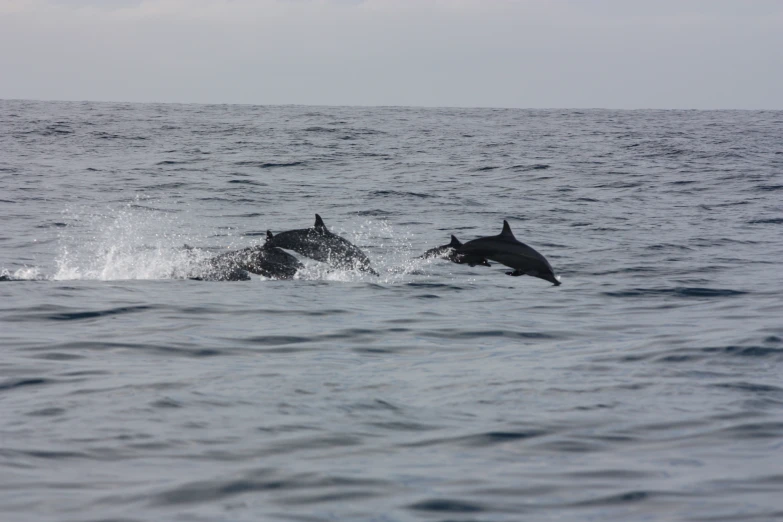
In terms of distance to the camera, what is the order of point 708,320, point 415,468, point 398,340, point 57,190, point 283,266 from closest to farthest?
point 415,468, point 398,340, point 708,320, point 283,266, point 57,190

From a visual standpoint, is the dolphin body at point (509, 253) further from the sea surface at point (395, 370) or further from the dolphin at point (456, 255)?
the sea surface at point (395, 370)

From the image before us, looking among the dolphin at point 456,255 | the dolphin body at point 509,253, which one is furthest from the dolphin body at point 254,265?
the dolphin body at point 509,253

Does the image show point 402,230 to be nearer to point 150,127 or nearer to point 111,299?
point 111,299

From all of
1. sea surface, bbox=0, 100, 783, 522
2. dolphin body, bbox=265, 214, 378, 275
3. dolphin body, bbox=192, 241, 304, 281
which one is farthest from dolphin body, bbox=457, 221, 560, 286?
dolphin body, bbox=192, 241, 304, 281

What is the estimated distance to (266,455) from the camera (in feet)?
18.4

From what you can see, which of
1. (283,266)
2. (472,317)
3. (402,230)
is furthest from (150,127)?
(472,317)

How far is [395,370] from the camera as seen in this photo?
315 inches

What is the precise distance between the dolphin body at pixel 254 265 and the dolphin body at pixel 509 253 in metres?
3.06

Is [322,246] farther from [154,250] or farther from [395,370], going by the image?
[395,370]

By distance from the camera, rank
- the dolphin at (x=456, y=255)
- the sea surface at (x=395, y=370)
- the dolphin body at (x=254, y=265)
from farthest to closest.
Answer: the dolphin body at (x=254, y=265), the dolphin at (x=456, y=255), the sea surface at (x=395, y=370)

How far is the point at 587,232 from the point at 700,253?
323cm

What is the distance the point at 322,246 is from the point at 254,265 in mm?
1103

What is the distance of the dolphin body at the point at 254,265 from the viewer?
13.7 metres

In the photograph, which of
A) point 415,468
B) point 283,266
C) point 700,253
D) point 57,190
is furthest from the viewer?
point 57,190
